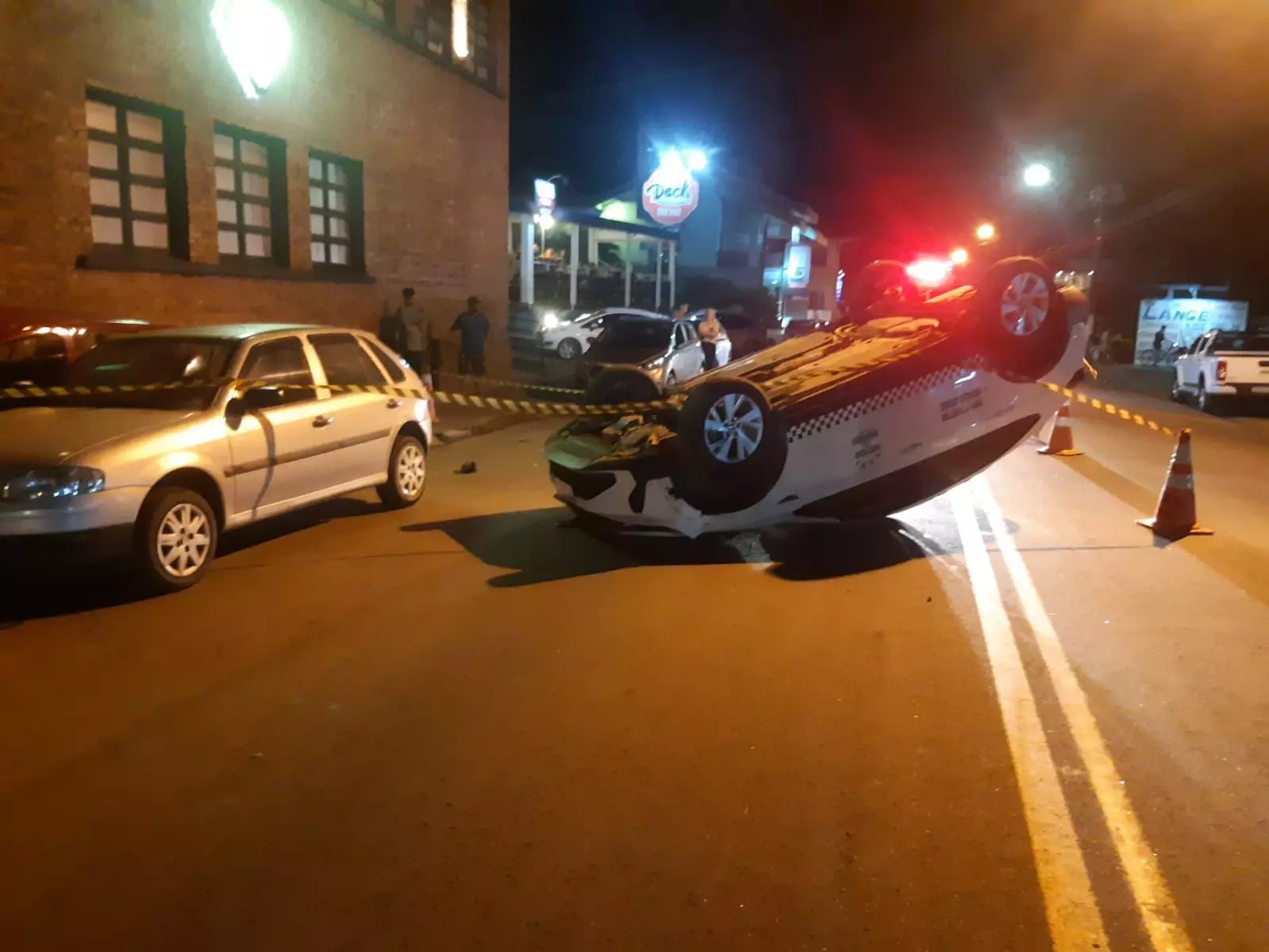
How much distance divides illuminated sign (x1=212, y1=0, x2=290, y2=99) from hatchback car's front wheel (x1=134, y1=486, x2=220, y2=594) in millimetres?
9412

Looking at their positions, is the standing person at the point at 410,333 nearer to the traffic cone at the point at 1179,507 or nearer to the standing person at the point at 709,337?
the standing person at the point at 709,337

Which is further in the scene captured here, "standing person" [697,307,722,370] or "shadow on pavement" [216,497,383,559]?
"standing person" [697,307,722,370]

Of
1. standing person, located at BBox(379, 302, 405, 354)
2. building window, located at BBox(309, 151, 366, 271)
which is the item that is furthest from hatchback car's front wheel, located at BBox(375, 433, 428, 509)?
standing person, located at BBox(379, 302, 405, 354)

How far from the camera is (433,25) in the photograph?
64.1 feet

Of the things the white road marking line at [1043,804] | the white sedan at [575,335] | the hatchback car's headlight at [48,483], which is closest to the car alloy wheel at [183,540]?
the hatchback car's headlight at [48,483]

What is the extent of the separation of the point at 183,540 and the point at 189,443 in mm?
622

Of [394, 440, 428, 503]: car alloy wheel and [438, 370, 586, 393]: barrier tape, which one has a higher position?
[438, 370, 586, 393]: barrier tape

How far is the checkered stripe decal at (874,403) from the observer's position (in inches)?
299

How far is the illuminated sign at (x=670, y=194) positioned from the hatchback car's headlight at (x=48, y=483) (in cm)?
2958

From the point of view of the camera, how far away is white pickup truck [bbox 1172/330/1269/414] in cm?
1986

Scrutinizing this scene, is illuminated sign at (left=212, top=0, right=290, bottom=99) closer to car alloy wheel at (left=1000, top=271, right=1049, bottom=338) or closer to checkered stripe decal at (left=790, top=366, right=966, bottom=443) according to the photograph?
checkered stripe decal at (left=790, top=366, right=966, bottom=443)

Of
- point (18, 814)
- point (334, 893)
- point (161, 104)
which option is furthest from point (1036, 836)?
point (161, 104)

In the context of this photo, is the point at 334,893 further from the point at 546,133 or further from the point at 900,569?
the point at 546,133

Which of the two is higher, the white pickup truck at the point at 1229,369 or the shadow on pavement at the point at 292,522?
the white pickup truck at the point at 1229,369
